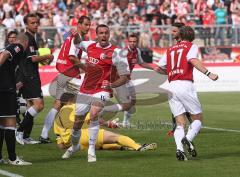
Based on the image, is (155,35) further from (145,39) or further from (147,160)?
(147,160)

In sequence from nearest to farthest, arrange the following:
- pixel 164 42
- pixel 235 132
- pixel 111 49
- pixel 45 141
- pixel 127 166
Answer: pixel 127 166, pixel 111 49, pixel 45 141, pixel 235 132, pixel 164 42

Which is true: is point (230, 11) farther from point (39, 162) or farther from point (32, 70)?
point (39, 162)

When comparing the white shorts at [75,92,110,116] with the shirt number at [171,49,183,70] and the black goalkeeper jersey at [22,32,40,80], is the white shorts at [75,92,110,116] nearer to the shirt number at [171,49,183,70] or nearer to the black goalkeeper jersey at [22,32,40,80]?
the shirt number at [171,49,183,70]

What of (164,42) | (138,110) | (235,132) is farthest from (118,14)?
(235,132)

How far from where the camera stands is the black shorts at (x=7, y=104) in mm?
11883

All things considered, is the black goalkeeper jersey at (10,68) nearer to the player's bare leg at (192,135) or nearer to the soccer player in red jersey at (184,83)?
the soccer player in red jersey at (184,83)

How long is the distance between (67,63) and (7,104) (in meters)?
3.83

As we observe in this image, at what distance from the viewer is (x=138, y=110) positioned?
22578 mm

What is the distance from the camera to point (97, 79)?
12.6 metres

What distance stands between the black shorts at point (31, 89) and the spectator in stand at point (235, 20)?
59.1ft

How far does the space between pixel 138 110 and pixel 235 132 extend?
6.46 m

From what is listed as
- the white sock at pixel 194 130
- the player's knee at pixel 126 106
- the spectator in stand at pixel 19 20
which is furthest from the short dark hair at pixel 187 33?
the spectator in stand at pixel 19 20

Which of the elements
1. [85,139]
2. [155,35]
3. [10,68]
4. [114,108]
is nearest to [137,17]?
[155,35]

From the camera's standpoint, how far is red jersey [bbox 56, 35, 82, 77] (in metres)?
15.1
